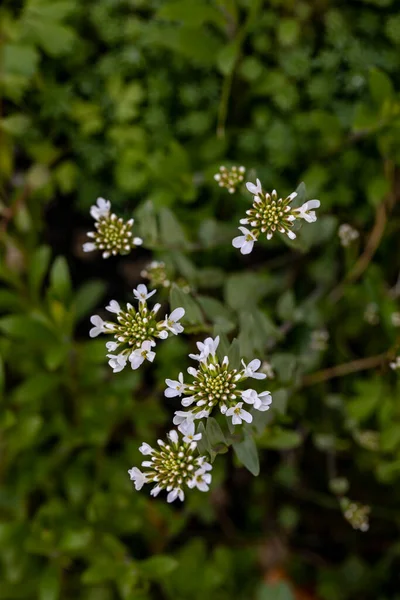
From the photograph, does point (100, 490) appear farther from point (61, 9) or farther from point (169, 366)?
point (61, 9)

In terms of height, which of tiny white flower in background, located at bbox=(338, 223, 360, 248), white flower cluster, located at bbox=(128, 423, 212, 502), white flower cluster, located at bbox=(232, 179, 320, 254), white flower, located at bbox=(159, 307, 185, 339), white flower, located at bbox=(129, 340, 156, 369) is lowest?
white flower cluster, located at bbox=(128, 423, 212, 502)

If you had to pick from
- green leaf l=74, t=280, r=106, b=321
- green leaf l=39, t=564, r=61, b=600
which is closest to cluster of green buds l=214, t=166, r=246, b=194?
green leaf l=74, t=280, r=106, b=321

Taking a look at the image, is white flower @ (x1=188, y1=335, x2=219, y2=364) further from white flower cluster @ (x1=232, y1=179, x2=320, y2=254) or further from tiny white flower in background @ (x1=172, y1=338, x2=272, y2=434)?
white flower cluster @ (x1=232, y1=179, x2=320, y2=254)

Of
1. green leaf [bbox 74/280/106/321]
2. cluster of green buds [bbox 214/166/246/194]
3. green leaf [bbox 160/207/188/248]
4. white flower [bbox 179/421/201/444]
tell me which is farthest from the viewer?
green leaf [bbox 74/280/106/321]

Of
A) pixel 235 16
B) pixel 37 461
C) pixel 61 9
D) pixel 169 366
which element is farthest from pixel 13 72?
pixel 37 461

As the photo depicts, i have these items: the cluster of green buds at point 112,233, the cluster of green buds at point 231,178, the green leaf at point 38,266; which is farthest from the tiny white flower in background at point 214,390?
the green leaf at point 38,266

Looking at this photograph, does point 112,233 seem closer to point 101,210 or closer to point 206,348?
point 101,210
